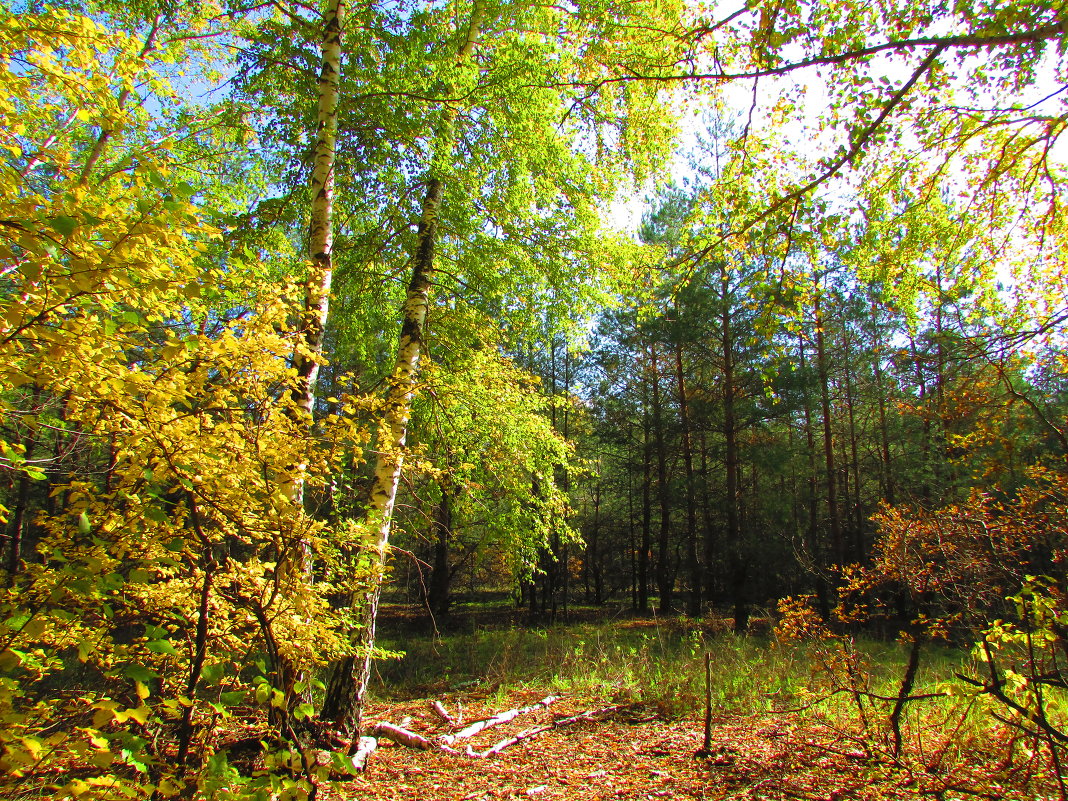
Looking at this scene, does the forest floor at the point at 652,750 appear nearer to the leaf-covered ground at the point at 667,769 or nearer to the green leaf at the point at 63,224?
the leaf-covered ground at the point at 667,769

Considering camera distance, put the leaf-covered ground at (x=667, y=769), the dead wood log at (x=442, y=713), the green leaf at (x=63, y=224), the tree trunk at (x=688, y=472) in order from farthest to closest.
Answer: the tree trunk at (x=688, y=472) → the dead wood log at (x=442, y=713) → the leaf-covered ground at (x=667, y=769) → the green leaf at (x=63, y=224)

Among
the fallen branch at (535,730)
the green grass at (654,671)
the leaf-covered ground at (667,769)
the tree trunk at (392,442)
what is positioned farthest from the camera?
the green grass at (654,671)

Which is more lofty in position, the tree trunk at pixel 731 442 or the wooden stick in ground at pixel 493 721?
Result: the tree trunk at pixel 731 442

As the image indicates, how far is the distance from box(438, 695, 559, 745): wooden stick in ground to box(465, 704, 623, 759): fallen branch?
0.35 metres

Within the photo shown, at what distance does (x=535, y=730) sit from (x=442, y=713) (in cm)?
120

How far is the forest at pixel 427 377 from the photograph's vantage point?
72.7 inches

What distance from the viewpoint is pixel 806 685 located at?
6.33 m

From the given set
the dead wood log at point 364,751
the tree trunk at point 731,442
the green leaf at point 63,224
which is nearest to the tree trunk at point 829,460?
the tree trunk at point 731,442

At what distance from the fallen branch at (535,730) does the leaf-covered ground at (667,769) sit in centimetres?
8

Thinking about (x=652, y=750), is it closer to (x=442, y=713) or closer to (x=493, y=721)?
(x=493, y=721)

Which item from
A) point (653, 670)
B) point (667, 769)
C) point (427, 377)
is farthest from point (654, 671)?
point (427, 377)

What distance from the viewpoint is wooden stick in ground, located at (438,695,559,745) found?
212 inches

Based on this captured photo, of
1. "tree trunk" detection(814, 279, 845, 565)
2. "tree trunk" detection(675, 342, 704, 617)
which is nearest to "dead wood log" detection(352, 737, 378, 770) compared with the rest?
"tree trunk" detection(675, 342, 704, 617)

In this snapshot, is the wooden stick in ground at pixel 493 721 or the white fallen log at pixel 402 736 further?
the wooden stick in ground at pixel 493 721
